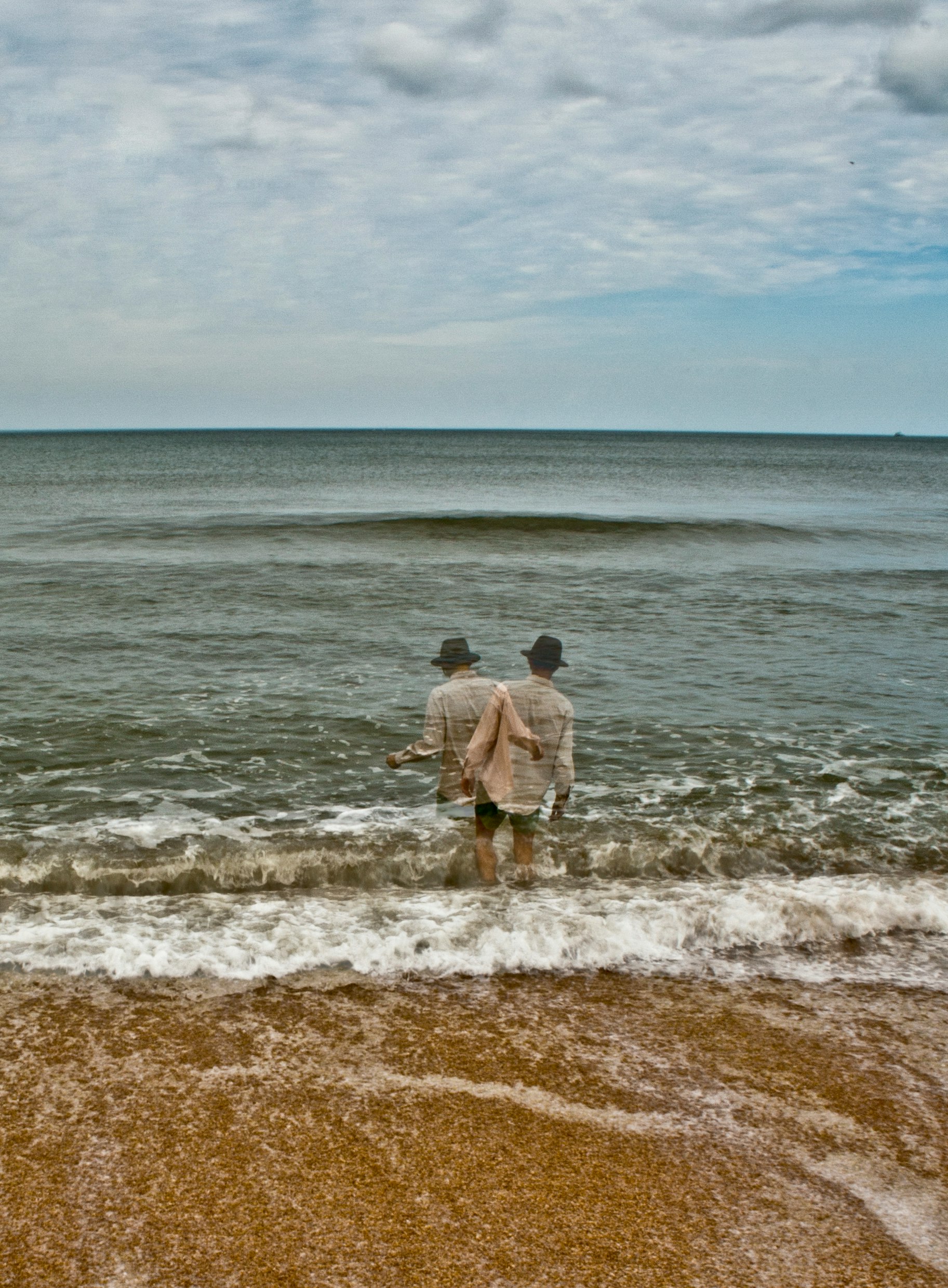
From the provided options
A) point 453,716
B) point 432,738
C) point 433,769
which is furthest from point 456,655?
point 433,769

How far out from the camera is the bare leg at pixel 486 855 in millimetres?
7688

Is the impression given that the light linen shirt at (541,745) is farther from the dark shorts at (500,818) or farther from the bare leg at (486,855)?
the bare leg at (486,855)

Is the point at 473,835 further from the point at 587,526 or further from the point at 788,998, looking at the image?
the point at 587,526

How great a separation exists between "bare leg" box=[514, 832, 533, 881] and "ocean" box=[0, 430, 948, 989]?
16 centimetres

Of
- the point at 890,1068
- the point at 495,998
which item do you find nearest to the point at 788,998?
the point at 890,1068

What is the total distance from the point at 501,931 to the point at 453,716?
1.53 m

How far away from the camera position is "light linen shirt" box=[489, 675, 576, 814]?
23.6 feet

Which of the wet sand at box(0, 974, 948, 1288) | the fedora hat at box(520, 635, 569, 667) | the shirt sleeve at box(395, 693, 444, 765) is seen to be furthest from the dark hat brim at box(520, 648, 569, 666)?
the wet sand at box(0, 974, 948, 1288)

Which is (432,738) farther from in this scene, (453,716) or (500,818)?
(500,818)

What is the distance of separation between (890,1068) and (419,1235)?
2.70m

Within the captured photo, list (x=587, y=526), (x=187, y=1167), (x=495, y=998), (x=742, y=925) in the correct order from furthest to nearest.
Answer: (x=587, y=526), (x=742, y=925), (x=495, y=998), (x=187, y=1167)

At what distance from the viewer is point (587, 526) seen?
35219 mm

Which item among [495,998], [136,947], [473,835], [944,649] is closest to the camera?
[495,998]

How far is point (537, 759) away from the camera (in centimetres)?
713
